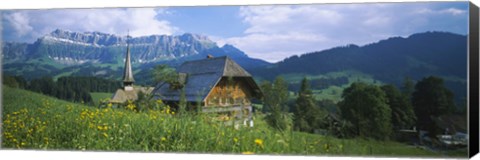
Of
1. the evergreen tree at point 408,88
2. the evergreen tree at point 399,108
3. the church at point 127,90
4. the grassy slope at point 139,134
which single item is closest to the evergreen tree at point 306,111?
the grassy slope at point 139,134

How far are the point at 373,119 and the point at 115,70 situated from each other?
409 centimetres

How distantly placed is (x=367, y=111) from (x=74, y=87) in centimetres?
460

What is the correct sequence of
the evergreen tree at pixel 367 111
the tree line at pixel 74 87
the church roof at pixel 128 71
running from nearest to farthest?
1. the evergreen tree at pixel 367 111
2. the church roof at pixel 128 71
3. the tree line at pixel 74 87

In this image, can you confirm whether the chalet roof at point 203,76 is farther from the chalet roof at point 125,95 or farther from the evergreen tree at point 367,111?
the evergreen tree at point 367,111

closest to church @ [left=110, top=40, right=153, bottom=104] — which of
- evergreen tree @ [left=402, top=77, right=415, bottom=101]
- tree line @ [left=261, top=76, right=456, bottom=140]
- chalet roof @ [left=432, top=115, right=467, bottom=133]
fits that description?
tree line @ [left=261, top=76, right=456, bottom=140]

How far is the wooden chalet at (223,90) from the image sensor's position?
9047mm

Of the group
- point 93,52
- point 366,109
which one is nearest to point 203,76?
point 93,52

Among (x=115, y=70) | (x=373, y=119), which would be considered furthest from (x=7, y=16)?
(x=373, y=119)

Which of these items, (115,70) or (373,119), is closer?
(373,119)

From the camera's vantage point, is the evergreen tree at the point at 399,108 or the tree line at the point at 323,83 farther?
the tree line at the point at 323,83

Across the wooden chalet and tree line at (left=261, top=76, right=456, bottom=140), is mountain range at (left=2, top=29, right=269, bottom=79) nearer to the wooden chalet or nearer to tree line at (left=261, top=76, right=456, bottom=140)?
the wooden chalet

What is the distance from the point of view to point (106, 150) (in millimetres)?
8984

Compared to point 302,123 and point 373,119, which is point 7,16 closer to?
point 302,123

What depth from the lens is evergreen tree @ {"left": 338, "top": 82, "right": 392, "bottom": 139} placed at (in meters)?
Result: 8.40
